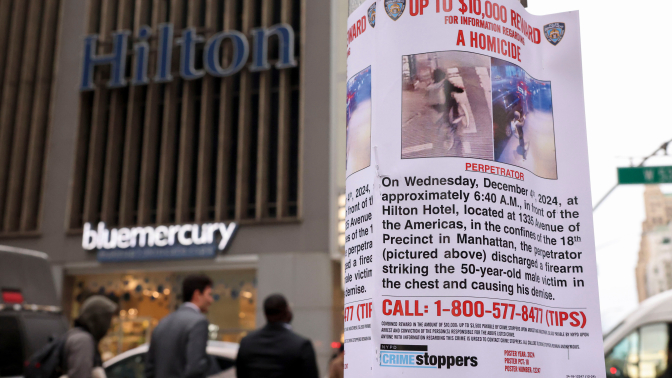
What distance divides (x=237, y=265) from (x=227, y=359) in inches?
533

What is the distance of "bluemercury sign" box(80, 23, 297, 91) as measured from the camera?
21.3 m

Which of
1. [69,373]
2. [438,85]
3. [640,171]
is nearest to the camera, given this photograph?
[438,85]

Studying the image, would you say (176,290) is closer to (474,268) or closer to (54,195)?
(54,195)

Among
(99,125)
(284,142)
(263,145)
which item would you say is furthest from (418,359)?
(99,125)

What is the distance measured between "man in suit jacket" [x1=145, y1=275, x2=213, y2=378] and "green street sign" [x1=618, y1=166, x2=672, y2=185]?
900 centimetres

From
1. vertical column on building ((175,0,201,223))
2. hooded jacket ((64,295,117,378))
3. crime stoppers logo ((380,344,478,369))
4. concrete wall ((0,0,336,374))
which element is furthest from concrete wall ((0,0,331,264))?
crime stoppers logo ((380,344,478,369))

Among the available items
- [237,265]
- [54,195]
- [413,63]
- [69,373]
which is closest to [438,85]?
[413,63]

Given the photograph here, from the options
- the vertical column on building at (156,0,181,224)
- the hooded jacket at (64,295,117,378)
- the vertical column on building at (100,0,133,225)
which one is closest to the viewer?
the hooded jacket at (64,295,117,378)

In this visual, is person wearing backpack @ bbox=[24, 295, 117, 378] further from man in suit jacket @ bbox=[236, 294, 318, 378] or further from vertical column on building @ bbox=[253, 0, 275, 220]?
vertical column on building @ bbox=[253, 0, 275, 220]

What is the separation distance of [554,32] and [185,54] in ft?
67.4

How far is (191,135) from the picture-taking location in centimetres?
2188

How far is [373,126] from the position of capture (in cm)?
222

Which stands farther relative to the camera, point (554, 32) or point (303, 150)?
point (303, 150)

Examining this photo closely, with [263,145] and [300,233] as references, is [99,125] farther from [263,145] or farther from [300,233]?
[300,233]
